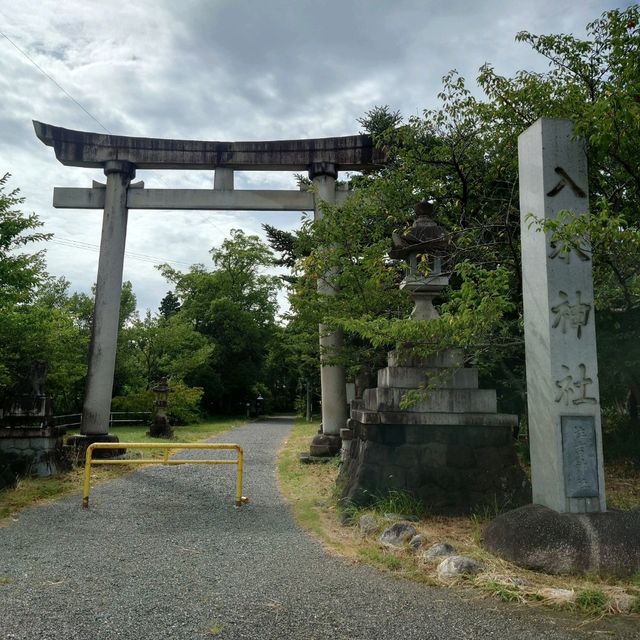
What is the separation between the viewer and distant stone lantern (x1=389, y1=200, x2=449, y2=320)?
6445mm

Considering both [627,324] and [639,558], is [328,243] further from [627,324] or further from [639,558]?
[639,558]

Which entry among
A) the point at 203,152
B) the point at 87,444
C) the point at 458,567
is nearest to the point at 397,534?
the point at 458,567

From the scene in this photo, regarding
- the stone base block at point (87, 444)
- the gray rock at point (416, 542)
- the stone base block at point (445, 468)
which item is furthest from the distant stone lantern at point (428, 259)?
the stone base block at point (87, 444)

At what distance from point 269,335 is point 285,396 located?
12760 mm

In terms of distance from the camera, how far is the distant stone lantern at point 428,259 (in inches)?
254

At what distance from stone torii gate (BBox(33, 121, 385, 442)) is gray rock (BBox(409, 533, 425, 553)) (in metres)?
5.68

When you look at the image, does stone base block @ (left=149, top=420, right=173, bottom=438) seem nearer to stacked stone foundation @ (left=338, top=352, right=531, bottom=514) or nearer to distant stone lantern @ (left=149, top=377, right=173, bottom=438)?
distant stone lantern @ (left=149, top=377, right=173, bottom=438)

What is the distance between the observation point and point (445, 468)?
5.79 metres

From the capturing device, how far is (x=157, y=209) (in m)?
10.6

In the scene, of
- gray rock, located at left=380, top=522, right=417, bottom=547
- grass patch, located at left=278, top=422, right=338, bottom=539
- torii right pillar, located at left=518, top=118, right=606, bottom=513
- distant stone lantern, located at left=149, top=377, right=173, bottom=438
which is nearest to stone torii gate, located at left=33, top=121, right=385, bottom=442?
grass patch, located at left=278, top=422, right=338, bottom=539

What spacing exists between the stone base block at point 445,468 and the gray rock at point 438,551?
135 centimetres

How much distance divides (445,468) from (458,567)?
1941 millimetres

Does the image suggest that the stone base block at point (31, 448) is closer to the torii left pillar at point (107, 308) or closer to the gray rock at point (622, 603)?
the torii left pillar at point (107, 308)

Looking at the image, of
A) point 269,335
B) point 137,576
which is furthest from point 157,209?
point 269,335
